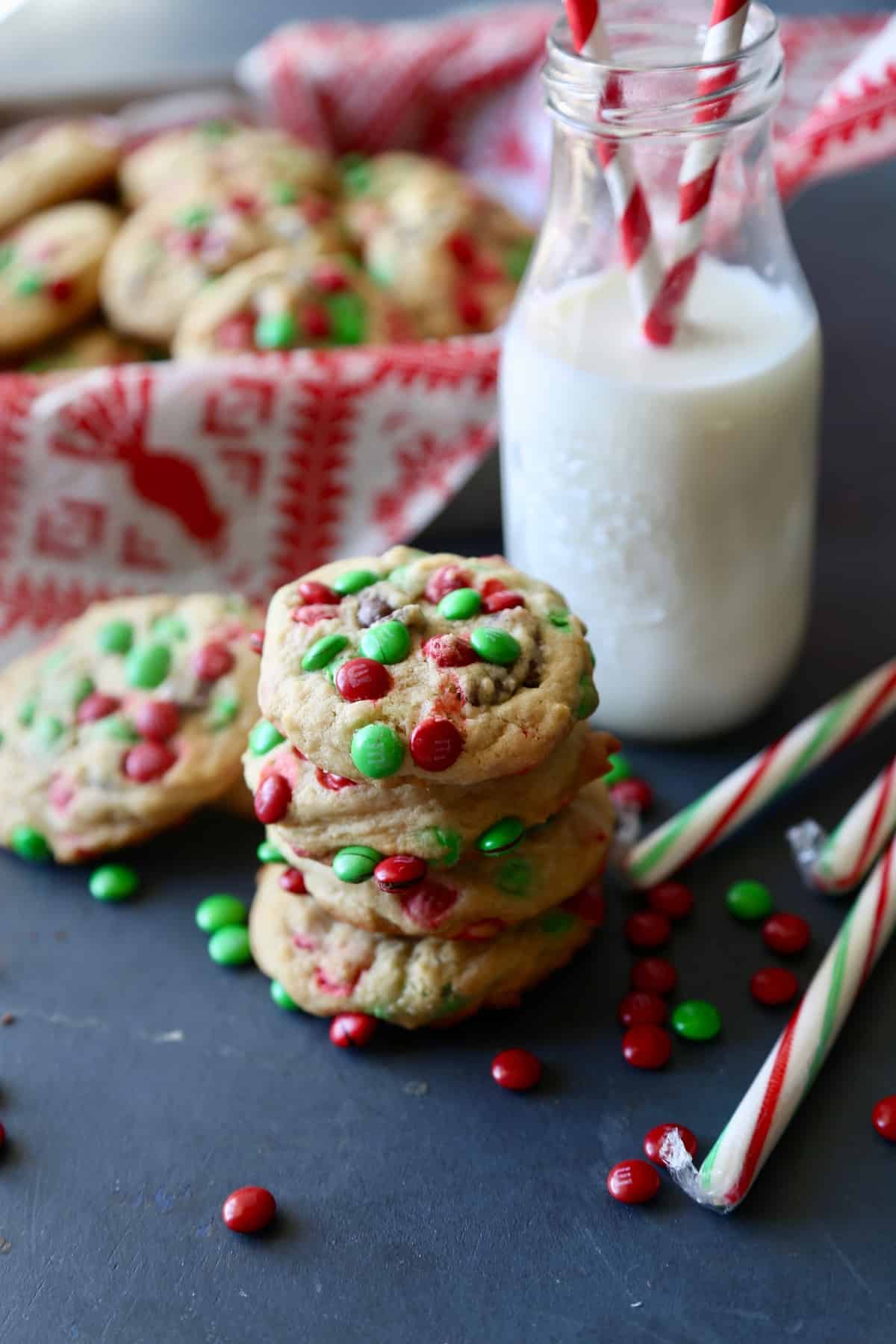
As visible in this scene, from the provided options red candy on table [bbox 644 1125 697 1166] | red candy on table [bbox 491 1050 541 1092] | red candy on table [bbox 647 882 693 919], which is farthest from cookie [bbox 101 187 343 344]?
red candy on table [bbox 644 1125 697 1166]

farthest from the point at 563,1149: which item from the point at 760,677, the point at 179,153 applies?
the point at 179,153

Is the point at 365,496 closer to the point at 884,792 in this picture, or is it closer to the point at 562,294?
the point at 562,294

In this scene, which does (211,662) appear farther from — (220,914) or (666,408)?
(666,408)

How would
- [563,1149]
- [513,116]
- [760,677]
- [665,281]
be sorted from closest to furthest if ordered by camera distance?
[563,1149] < [665,281] < [760,677] < [513,116]

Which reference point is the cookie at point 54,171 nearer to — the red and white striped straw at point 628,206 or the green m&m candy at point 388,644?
the red and white striped straw at point 628,206

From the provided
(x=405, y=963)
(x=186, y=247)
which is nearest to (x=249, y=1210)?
(x=405, y=963)
